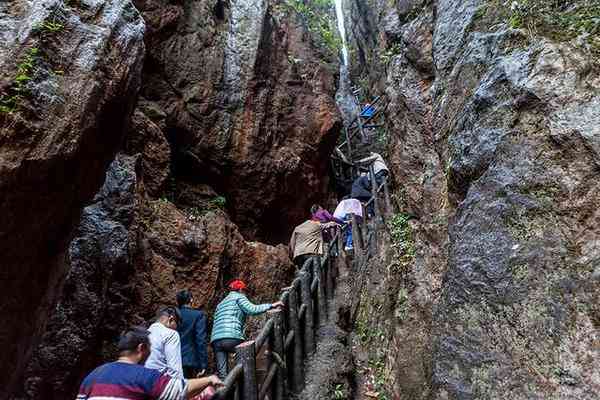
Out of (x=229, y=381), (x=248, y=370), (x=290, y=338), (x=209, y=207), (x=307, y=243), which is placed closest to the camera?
(x=229, y=381)

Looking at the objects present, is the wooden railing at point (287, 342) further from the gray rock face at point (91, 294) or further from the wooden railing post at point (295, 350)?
the gray rock face at point (91, 294)

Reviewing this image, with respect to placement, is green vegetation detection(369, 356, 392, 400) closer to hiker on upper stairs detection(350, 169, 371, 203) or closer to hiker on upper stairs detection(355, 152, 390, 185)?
hiker on upper stairs detection(350, 169, 371, 203)

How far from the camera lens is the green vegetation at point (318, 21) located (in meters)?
18.4

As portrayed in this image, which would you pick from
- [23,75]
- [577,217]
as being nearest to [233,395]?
[577,217]

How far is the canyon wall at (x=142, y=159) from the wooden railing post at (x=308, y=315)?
2.77m

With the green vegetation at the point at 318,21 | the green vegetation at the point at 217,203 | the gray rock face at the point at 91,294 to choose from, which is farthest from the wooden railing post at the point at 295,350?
the green vegetation at the point at 318,21

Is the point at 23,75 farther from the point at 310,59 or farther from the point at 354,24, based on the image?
the point at 354,24

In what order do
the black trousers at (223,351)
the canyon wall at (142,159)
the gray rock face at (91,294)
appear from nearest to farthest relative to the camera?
the canyon wall at (142,159) < the black trousers at (223,351) < the gray rock face at (91,294)

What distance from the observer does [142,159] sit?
33.5 ft

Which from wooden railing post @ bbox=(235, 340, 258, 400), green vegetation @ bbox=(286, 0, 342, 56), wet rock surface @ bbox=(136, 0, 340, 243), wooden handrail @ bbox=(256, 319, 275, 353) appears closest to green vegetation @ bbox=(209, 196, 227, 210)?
wet rock surface @ bbox=(136, 0, 340, 243)

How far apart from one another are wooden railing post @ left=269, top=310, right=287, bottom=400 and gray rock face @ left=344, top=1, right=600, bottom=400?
4.53ft

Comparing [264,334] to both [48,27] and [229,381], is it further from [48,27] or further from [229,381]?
[48,27]

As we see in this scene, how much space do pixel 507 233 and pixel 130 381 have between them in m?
3.30

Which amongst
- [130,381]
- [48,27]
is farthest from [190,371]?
[48,27]
